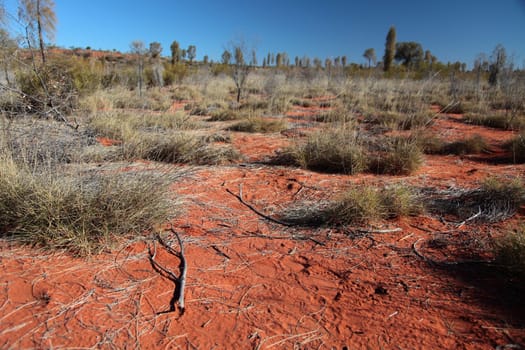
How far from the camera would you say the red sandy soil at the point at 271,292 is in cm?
176

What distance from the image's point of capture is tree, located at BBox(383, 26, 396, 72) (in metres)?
32.0

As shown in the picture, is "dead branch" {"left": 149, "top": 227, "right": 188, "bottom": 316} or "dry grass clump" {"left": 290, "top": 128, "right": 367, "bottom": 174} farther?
"dry grass clump" {"left": 290, "top": 128, "right": 367, "bottom": 174}

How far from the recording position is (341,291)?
219 centimetres

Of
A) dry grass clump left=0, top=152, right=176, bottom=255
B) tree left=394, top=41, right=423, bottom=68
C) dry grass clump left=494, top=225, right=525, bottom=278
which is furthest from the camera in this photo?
tree left=394, top=41, right=423, bottom=68

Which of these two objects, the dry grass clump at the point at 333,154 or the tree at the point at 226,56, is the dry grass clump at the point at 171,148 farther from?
the tree at the point at 226,56

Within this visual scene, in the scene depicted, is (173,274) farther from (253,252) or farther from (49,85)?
(49,85)

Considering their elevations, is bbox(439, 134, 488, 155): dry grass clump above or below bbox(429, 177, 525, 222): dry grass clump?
above

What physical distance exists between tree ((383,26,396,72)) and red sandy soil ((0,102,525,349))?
109 ft

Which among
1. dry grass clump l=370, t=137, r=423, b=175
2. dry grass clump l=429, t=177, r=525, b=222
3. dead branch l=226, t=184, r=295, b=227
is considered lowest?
dead branch l=226, t=184, r=295, b=227

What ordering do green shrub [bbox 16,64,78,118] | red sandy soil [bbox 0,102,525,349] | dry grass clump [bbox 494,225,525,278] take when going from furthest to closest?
green shrub [bbox 16,64,78,118] < dry grass clump [bbox 494,225,525,278] < red sandy soil [bbox 0,102,525,349]

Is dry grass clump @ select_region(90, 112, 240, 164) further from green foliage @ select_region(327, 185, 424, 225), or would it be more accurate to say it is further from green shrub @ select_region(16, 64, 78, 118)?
green foliage @ select_region(327, 185, 424, 225)

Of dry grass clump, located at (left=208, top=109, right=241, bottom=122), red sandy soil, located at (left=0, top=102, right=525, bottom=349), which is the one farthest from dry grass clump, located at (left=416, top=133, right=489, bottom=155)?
dry grass clump, located at (left=208, top=109, right=241, bottom=122)

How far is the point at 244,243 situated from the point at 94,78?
996cm

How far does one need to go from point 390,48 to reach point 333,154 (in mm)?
31973
